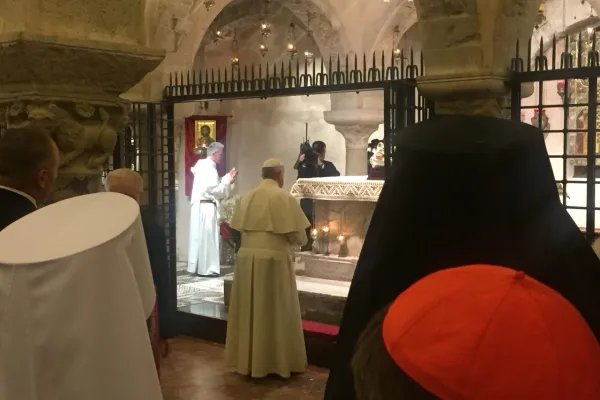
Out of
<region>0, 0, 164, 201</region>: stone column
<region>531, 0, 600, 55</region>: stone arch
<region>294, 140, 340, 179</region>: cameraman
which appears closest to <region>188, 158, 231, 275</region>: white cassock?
<region>294, 140, 340, 179</region>: cameraman

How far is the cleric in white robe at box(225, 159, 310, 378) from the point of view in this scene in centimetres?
574

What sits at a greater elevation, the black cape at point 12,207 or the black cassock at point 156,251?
the black cape at point 12,207

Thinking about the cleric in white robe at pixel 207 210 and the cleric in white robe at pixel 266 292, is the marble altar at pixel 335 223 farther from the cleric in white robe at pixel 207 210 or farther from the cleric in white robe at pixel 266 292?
the cleric in white robe at pixel 207 210

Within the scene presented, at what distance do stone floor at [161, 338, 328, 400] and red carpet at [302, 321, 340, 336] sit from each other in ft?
1.20

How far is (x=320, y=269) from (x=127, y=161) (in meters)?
2.38

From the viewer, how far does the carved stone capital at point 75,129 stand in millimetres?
3574

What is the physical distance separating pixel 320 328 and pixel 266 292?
3.00 feet

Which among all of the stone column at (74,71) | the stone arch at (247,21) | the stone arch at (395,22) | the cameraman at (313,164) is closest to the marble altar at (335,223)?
the cameraman at (313,164)

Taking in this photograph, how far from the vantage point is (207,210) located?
1048cm

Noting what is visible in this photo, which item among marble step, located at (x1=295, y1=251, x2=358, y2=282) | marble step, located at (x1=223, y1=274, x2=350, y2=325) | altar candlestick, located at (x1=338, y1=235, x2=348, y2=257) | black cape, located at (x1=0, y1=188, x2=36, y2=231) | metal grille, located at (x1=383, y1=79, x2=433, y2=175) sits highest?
metal grille, located at (x1=383, y1=79, x2=433, y2=175)

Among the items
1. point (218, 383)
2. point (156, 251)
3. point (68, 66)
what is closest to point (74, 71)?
point (68, 66)

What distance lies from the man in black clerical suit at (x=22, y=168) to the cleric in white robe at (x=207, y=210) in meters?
7.95

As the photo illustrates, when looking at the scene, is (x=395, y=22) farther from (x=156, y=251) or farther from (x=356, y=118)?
(x=156, y=251)

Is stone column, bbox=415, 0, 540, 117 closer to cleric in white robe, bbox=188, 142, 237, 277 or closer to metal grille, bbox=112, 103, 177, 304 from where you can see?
metal grille, bbox=112, 103, 177, 304
